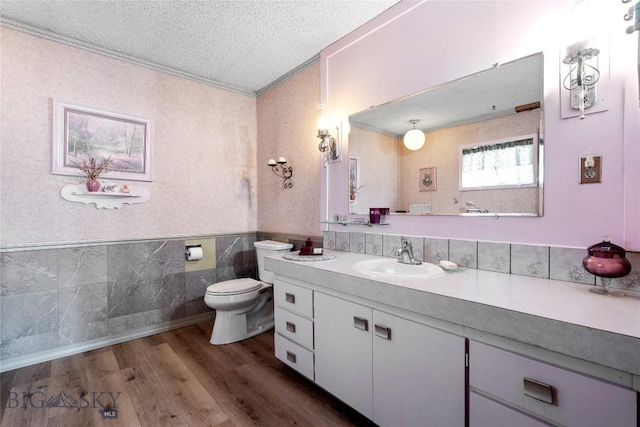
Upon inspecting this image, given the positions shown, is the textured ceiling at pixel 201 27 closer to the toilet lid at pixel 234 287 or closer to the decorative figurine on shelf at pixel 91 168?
the decorative figurine on shelf at pixel 91 168

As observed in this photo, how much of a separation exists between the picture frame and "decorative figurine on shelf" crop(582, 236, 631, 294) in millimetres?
3059

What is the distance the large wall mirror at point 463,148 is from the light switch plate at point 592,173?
0.46ft

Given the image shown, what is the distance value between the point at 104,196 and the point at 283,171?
5.06 ft

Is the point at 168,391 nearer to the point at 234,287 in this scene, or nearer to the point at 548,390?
the point at 234,287

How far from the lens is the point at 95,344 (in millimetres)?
2359

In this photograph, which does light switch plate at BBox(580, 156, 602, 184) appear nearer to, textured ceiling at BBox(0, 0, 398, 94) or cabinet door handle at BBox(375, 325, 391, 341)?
cabinet door handle at BBox(375, 325, 391, 341)

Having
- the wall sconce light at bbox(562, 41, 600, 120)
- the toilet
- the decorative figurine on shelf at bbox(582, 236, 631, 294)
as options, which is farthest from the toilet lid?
the wall sconce light at bbox(562, 41, 600, 120)

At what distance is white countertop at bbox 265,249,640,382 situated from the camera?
784 millimetres

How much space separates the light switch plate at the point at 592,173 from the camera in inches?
46.7

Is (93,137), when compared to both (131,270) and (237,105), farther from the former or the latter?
(237,105)

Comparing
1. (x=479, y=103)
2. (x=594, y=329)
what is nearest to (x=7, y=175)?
(x=479, y=103)

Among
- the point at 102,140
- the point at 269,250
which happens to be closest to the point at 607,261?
the point at 269,250

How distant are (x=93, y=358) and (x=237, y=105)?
8.71ft

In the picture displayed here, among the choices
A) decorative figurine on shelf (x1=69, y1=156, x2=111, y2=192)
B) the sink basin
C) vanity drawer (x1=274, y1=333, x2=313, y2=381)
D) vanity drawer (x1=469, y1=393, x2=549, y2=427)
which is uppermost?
decorative figurine on shelf (x1=69, y1=156, x2=111, y2=192)
